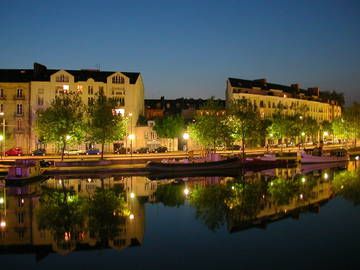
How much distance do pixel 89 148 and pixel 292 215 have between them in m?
53.9

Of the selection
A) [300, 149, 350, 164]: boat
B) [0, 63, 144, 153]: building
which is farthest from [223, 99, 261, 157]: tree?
[0, 63, 144, 153]: building

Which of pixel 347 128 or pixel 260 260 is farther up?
pixel 347 128

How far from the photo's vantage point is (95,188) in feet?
127

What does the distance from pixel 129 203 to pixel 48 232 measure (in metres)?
9.05

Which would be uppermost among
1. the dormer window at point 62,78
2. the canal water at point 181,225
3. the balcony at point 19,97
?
the dormer window at point 62,78

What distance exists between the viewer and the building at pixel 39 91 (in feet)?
241

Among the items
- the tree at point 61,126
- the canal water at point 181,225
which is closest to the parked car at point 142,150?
the tree at point 61,126

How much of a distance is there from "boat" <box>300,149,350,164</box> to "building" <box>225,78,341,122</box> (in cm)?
2954

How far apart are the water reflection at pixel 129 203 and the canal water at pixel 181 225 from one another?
8 centimetres

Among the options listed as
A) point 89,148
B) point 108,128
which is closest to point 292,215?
point 108,128

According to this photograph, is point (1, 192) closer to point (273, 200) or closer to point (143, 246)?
point (143, 246)

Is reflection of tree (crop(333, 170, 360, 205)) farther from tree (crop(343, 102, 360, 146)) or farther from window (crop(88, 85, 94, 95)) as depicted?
tree (crop(343, 102, 360, 146))

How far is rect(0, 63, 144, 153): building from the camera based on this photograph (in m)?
73.4

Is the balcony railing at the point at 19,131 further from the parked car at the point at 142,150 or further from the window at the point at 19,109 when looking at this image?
the parked car at the point at 142,150
